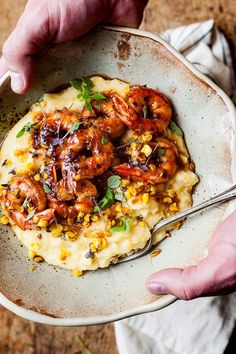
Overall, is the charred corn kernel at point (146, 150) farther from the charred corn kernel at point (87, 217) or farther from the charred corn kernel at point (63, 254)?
the charred corn kernel at point (63, 254)

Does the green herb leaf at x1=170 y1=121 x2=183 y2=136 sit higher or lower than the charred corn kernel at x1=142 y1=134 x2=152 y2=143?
lower

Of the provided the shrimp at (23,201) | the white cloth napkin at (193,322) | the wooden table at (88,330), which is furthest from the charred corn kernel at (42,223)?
the wooden table at (88,330)

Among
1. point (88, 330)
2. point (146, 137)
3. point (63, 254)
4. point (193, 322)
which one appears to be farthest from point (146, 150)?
point (88, 330)

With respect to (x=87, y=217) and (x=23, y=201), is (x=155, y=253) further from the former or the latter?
(x=23, y=201)

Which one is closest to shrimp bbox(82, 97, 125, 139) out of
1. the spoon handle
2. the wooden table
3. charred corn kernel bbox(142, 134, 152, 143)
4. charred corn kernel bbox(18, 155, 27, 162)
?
charred corn kernel bbox(142, 134, 152, 143)

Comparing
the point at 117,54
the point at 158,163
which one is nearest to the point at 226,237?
the point at 158,163

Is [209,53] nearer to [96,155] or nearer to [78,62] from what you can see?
[78,62]

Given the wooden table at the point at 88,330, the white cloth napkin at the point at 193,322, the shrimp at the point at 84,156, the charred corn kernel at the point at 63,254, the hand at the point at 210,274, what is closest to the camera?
the hand at the point at 210,274

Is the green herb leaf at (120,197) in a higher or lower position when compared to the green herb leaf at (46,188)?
lower

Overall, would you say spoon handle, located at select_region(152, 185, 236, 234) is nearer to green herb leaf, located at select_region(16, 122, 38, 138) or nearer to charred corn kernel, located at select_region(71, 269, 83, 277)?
charred corn kernel, located at select_region(71, 269, 83, 277)
